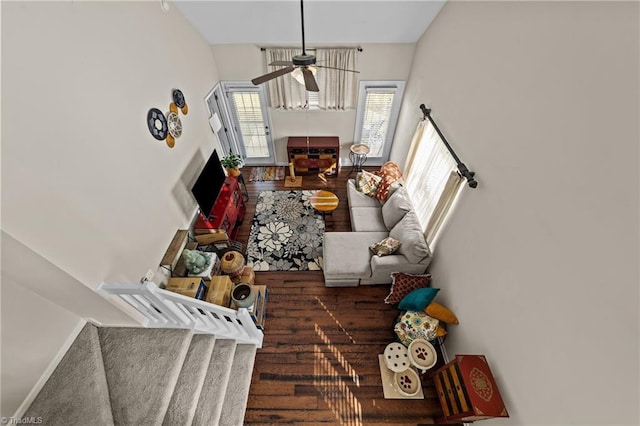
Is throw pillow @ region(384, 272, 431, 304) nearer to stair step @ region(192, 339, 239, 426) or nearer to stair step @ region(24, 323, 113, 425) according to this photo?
stair step @ region(192, 339, 239, 426)

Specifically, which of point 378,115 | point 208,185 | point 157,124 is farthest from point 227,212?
point 378,115

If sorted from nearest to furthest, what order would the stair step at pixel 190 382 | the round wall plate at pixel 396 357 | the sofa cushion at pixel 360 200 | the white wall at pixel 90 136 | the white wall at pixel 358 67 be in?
1. the white wall at pixel 90 136
2. the stair step at pixel 190 382
3. the round wall plate at pixel 396 357
4. the white wall at pixel 358 67
5. the sofa cushion at pixel 360 200

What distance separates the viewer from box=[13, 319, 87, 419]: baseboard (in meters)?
2.04

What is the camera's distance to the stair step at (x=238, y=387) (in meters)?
2.60

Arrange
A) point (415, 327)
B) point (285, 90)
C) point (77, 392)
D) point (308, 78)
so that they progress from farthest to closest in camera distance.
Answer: point (285, 90)
point (415, 327)
point (308, 78)
point (77, 392)

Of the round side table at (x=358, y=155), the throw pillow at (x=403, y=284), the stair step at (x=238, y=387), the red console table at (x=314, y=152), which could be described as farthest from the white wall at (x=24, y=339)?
the round side table at (x=358, y=155)

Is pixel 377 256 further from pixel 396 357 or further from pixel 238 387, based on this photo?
pixel 238 387

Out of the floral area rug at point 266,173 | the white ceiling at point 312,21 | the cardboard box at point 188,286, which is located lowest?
the floral area rug at point 266,173

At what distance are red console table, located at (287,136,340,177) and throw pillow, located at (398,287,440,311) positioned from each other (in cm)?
339

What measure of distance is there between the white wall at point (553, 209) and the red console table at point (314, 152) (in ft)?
9.79

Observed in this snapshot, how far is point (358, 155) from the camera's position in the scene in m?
5.86

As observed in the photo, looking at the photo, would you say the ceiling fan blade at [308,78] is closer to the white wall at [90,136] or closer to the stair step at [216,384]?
the white wall at [90,136]

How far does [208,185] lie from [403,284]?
3.23 m

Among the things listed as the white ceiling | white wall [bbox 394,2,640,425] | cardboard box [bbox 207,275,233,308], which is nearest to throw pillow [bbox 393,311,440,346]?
white wall [bbox 394,2,640,425]
